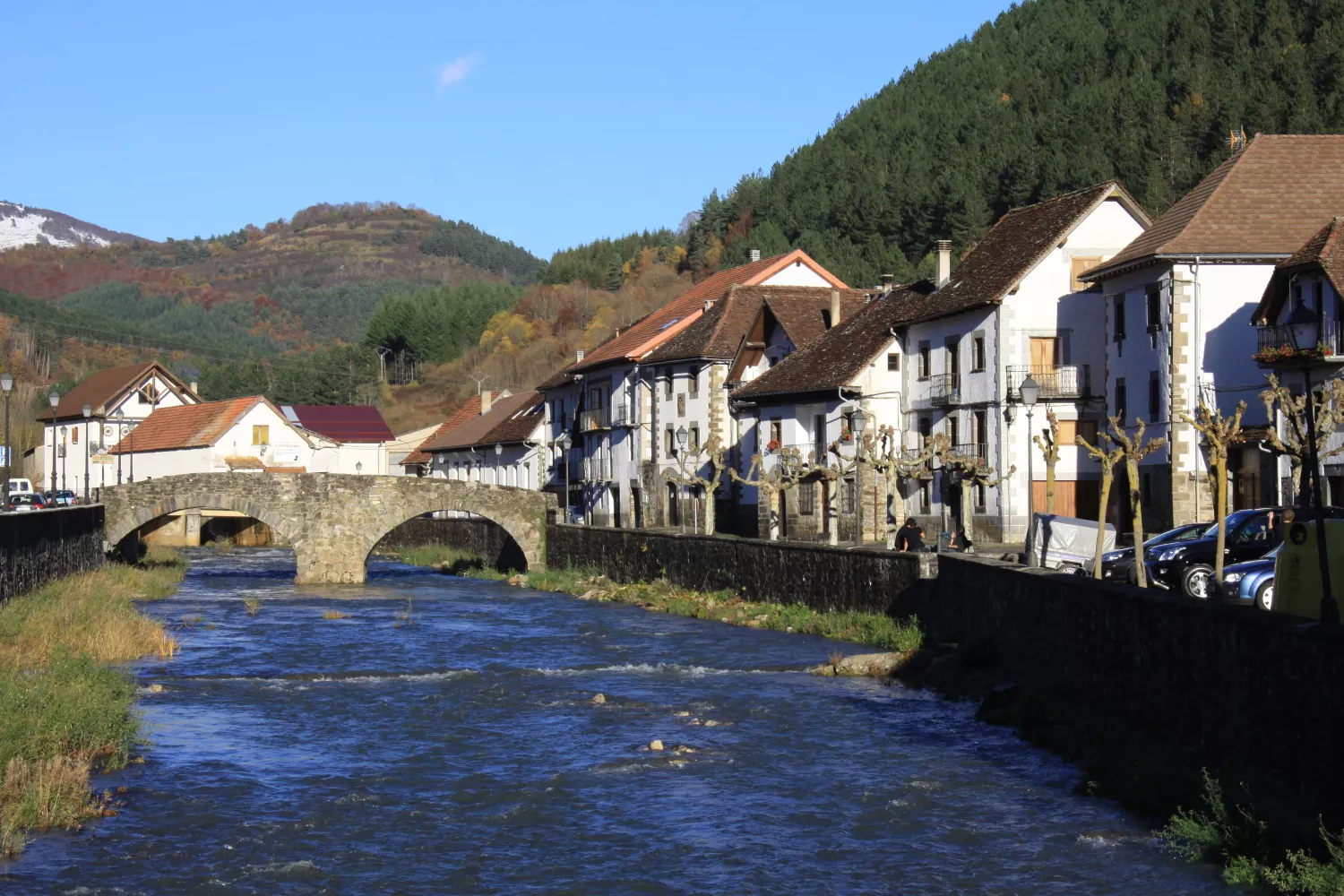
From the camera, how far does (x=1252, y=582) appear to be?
24734 millimetres

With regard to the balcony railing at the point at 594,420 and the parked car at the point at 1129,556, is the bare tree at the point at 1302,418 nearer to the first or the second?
the parked car at the point at 1129,556

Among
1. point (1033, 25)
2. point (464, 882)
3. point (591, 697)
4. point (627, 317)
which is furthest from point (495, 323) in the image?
point (464, 882)

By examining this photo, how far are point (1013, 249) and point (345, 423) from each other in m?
69.1

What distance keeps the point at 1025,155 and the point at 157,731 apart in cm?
7856

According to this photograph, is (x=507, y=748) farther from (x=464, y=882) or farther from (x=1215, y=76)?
(x=1215, y=76)

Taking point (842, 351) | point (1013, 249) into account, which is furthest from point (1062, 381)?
point (842, 351)

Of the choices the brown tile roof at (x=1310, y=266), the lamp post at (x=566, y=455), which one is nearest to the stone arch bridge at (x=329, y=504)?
the lamp post at (x=566, y=455)

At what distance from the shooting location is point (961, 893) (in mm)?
15195

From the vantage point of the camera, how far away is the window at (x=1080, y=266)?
4888 centimetres

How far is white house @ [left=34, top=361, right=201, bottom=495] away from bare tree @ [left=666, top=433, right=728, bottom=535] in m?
51.3

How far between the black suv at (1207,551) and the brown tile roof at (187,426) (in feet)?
224

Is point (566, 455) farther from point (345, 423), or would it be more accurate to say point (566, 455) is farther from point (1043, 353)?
point (345, 423)

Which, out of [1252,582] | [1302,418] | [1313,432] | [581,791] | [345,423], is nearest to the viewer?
[1313,432]

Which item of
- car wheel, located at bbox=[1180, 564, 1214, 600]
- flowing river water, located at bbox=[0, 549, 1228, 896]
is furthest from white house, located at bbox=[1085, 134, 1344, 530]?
flowing river water, located at bbox=[0, 549, 1228, 896]
